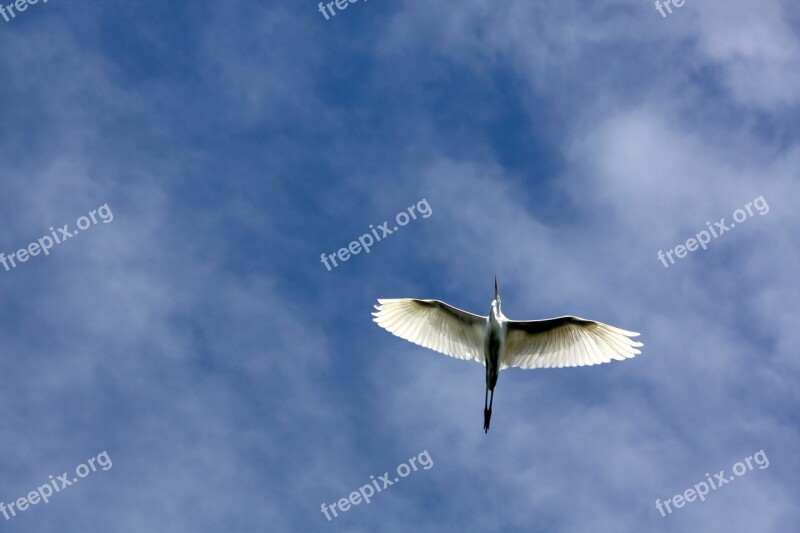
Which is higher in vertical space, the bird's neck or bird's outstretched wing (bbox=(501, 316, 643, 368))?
the bird's neck

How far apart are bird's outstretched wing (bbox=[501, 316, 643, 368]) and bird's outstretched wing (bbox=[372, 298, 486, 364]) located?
104 cm

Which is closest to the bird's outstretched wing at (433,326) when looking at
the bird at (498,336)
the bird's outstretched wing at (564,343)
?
the bird at (498,336)

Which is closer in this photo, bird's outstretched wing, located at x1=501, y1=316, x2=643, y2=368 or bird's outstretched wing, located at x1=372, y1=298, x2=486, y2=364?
bird's outstretched wing, located at x1=501, y1=316, x2=643, y2=368

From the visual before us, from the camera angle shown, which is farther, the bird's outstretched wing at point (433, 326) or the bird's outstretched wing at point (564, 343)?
the bird's outstretched wing at point (433, 326)

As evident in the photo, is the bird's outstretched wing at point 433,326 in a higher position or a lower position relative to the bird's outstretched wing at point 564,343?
higher

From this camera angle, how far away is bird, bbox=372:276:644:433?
34844 millimetres

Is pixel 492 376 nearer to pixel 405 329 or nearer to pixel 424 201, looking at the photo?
pixel 405 329

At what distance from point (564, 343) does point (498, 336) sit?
214 cm

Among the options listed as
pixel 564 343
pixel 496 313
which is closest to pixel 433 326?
pixel 496 313

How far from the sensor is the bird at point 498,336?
114 feet

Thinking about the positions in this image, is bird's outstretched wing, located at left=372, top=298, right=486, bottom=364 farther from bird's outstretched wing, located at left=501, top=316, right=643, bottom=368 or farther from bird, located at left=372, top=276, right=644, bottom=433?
bird's outstretched wing, located at left=501, top=316, right=643, bottom=368

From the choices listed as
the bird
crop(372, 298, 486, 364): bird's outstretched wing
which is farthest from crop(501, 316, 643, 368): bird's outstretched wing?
crop(372, 298, 486, 364): bird's outstretched wing

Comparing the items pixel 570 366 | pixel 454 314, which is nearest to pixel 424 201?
pixel 454 314

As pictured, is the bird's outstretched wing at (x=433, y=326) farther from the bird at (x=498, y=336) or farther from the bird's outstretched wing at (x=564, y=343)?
the bird's outstretched wing at (x=564, y=343)
